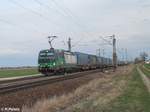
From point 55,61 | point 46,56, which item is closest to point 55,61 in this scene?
point 55,61

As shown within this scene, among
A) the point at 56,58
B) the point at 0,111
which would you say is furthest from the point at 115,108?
the point at 56,58

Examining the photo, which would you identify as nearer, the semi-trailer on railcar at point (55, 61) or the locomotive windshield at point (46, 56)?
the semi-trailer on railcar at point (55, 61)

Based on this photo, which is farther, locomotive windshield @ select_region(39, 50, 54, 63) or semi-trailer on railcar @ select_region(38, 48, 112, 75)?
locomotive windshield @ select_region(39, 50, 54, 63)

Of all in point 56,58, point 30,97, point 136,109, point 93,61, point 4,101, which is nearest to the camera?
point 136,109

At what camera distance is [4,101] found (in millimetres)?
19500

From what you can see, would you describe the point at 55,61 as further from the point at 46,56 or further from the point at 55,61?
the point at 46,56

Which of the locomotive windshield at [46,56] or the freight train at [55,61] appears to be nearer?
the freight train at [55,61]

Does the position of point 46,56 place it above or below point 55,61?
above

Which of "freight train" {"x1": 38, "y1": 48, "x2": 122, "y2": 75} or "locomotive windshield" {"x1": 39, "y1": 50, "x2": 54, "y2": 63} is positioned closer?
"freight train" {"x1": 38, "y1": 48, "x2": 122, "y2": 75}

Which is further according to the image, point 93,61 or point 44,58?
point 93,61

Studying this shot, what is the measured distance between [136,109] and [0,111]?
5929mm

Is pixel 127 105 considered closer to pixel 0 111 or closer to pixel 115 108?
Answer: pixel 115 108

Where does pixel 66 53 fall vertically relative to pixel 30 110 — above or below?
above

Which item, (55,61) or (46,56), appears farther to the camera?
(46,56)
